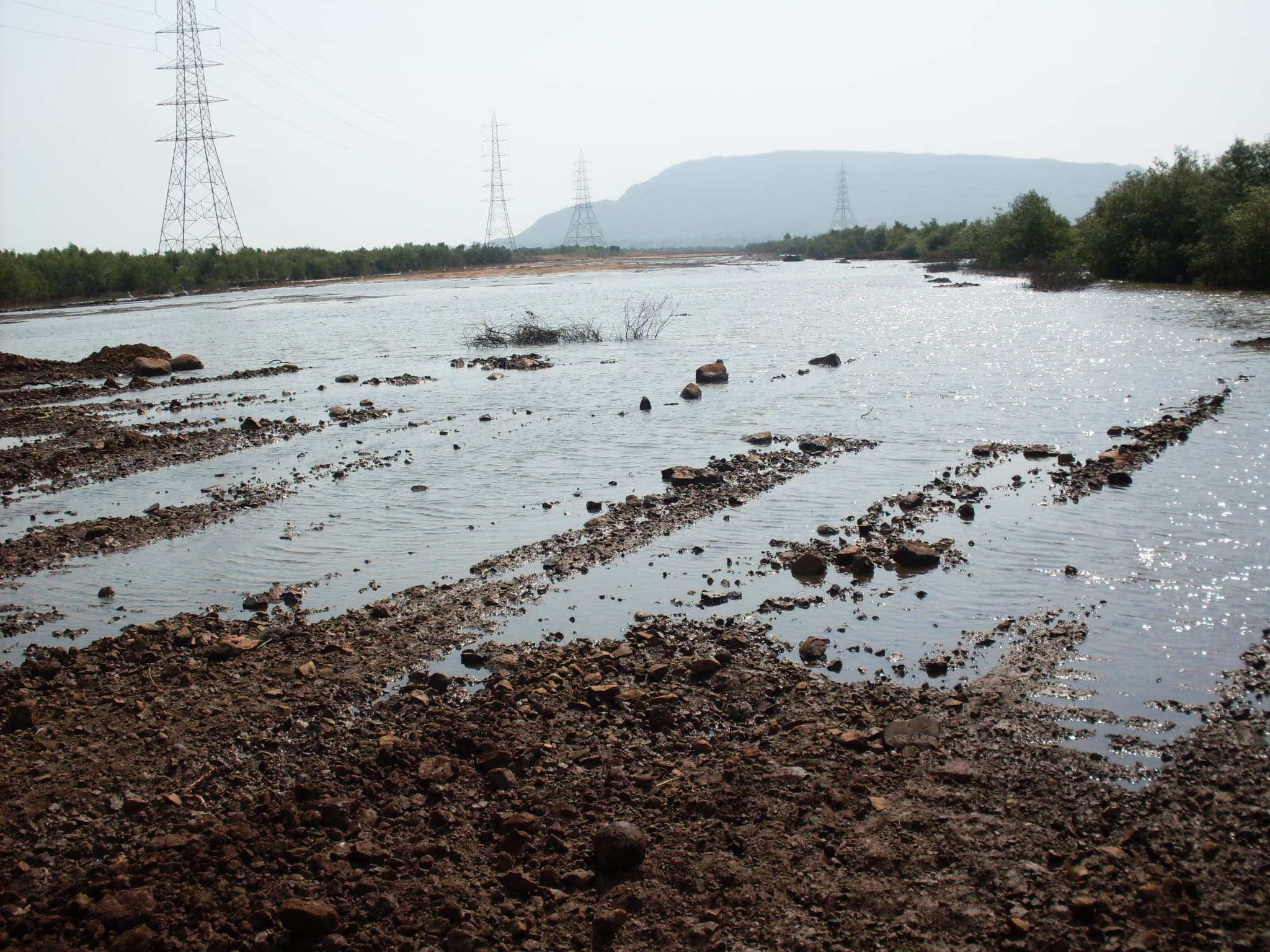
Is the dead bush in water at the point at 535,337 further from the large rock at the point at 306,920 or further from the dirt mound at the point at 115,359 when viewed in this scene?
the large rock at the point at 306,920

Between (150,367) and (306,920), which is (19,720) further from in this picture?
(150,367)

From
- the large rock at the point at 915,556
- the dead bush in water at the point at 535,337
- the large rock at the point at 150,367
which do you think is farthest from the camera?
the dead bush in water at the point at 535,337

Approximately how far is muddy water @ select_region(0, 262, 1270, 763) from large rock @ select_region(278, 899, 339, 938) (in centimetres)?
424

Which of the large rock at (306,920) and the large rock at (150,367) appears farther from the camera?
the large rock at (150,367)

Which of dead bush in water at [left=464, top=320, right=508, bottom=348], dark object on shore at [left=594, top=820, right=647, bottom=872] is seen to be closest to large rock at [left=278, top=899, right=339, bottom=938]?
dark object on shore at [left=594, top=820, right=647, bottom=872]

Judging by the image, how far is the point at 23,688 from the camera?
302 inches

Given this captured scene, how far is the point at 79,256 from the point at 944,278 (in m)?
80.5

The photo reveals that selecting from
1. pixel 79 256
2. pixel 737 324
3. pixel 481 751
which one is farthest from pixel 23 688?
→ pixel 79 256

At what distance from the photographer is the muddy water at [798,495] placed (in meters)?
8.90

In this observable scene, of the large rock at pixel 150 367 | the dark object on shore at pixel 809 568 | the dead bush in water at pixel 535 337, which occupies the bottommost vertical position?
the dark object on shore at pixel 809 568

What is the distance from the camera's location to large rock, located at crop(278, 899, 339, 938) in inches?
184

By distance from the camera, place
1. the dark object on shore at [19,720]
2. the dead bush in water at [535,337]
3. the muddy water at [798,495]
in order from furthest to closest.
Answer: the dead bush in water at [535,337] → the muddy water at [798,495] → the dark object on shore at [19,720]

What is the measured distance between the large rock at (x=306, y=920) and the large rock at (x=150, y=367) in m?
31.5

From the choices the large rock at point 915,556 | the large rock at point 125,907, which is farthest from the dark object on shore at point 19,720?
the large rock at point 915,556
